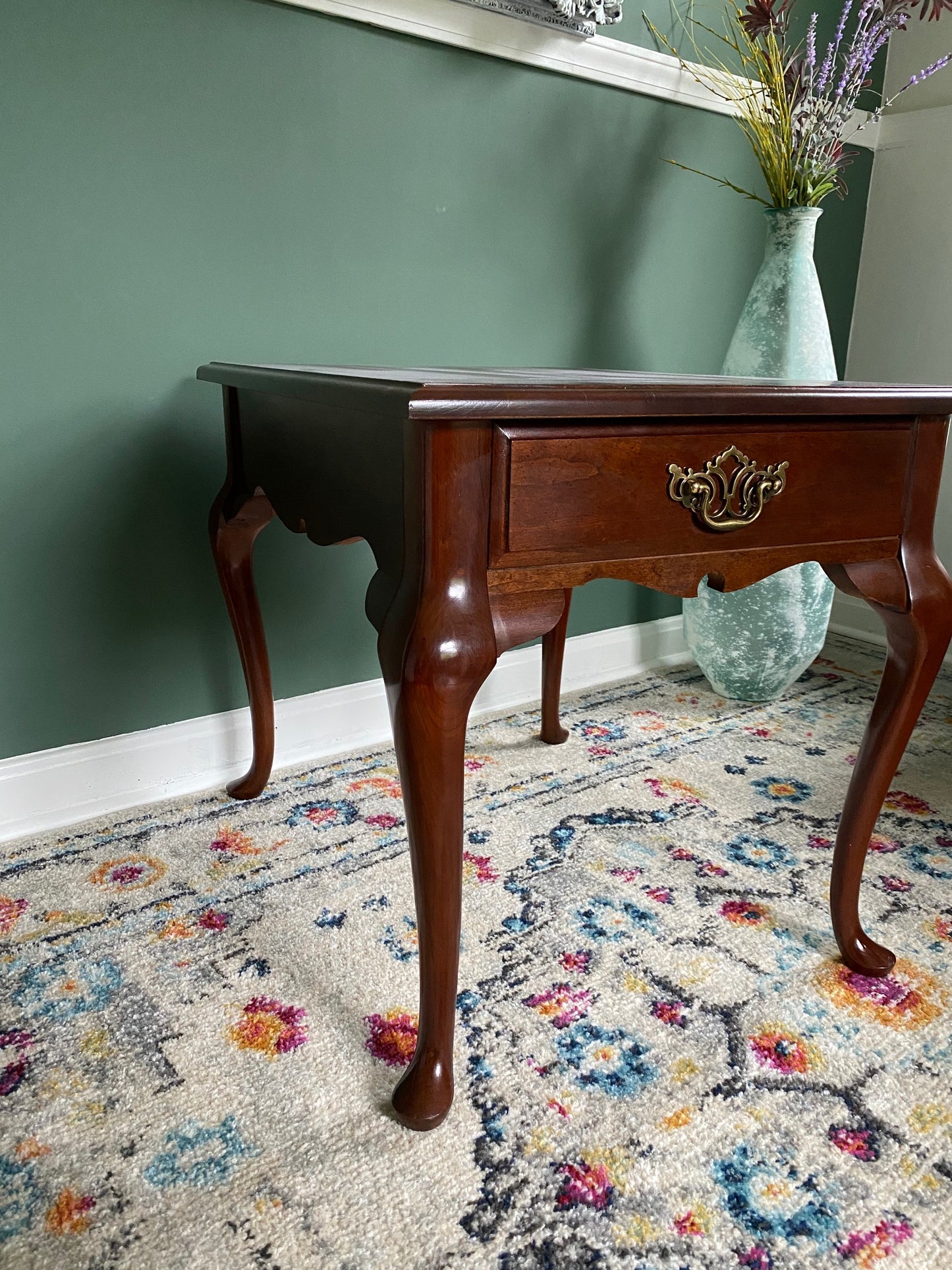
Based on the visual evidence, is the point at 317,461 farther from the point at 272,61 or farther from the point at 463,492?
the point at 272,61

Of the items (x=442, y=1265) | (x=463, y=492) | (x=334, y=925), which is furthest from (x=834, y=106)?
(x=442, y=1265)

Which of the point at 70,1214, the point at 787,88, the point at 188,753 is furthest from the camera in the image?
the point at 787,88

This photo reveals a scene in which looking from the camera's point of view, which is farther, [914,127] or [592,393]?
[914,127]

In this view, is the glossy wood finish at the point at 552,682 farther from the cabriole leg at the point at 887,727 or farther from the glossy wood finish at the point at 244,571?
the cabriole leg at the point at 887,727

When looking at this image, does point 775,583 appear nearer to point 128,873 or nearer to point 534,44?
point 534,44

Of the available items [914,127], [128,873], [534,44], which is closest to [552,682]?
[128,873]

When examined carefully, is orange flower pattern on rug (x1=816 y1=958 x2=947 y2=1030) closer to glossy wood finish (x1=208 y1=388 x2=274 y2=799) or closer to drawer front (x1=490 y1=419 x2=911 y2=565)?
drawer front (x1=490 y1=419 x2=911 y2=565)

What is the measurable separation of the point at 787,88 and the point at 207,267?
3.38 feet

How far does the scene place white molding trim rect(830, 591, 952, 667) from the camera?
2.35 meters

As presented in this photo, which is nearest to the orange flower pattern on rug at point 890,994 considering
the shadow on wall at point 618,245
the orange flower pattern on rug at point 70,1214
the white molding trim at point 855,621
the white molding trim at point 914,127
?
the orange flower pattern on rug at point 70,1214

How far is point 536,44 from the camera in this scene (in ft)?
5.15

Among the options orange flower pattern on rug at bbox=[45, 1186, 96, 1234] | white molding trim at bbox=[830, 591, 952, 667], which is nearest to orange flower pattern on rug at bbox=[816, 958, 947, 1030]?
orange flower pattern on rug at bbox=[45, 1186, 96, 1234]

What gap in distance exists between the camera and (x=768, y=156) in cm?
166

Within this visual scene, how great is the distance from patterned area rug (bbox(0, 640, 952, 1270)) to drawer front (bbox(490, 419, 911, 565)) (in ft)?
1.60
